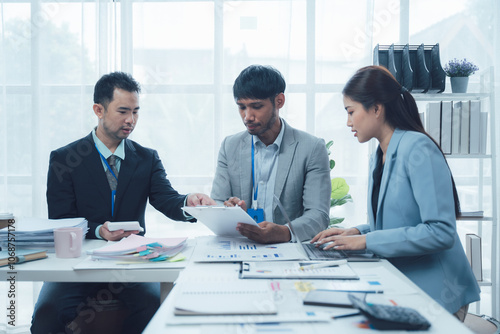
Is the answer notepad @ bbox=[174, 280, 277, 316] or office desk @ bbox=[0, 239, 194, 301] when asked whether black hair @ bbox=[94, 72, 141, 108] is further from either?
notepad @ bbox=[174, 280, 277, 316]

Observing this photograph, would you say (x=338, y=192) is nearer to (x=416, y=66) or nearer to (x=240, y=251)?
(x=416, y=66)

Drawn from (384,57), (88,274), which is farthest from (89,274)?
(384,57)

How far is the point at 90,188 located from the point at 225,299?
50.2 inches

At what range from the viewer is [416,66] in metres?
2.80

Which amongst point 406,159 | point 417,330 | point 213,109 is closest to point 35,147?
point 213,109

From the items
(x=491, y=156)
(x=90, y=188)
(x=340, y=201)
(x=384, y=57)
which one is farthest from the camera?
(x=340, y=201)

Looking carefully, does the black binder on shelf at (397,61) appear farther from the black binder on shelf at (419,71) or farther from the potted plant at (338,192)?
the potted plant at (338,192)

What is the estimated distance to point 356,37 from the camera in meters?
3.21

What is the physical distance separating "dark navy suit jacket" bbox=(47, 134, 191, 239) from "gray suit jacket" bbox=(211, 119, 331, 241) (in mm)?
296

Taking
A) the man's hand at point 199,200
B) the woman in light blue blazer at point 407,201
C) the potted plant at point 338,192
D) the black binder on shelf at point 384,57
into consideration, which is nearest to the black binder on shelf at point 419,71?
the black binder on shelf at point 384,57

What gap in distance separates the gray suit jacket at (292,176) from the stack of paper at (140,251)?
0.56 m

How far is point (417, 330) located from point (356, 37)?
2745 millimetres

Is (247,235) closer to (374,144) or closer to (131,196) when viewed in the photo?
(131,196)

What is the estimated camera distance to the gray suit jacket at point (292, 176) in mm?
1914
